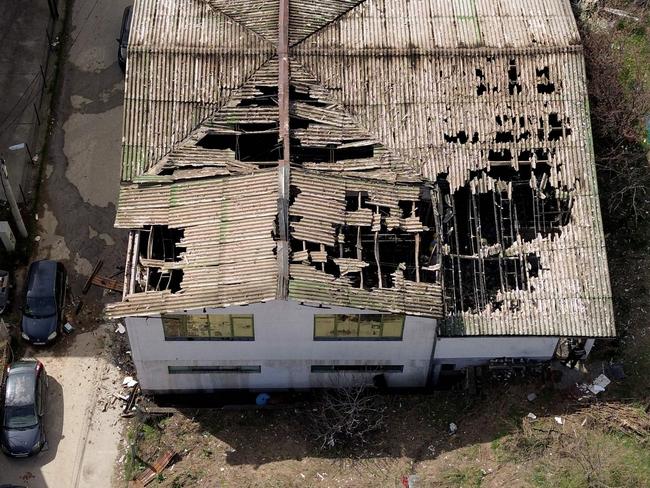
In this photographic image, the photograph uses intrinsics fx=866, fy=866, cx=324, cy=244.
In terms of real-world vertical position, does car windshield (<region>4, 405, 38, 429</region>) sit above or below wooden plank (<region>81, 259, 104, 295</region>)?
below

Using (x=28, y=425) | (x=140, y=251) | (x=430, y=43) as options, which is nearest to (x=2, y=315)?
(x=28, y=425)

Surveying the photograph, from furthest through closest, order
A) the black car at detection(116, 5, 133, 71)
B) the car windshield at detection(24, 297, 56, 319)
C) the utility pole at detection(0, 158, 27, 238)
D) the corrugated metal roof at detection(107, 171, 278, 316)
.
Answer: the black car at detection(116, 5, 133, 71) → the utility pole at detection(0, 158, 27, 238) → the car windshield at detection(24, 297, 56, 319) → the corrugated metal roof at detection(107, 171, 278, 316)

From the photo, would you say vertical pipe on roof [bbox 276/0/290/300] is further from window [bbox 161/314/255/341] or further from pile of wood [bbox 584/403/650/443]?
pile of wood [bbox 584/403/650/443]

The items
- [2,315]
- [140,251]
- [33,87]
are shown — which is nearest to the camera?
[140,251]

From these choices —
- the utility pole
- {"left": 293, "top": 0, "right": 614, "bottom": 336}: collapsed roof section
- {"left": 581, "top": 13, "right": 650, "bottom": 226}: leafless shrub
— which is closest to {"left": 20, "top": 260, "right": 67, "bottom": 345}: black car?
the utility pole

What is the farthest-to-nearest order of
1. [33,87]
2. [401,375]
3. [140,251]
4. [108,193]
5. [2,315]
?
[33,87] → [108,193] → [2,315] → [401,375] → [140,251]

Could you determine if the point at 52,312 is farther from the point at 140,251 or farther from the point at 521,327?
the point at 521,327
